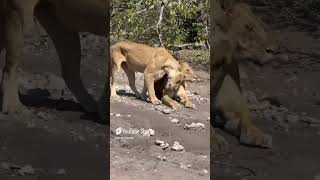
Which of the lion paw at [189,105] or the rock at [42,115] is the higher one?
the rock at [42,115]

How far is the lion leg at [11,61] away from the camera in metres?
3.91

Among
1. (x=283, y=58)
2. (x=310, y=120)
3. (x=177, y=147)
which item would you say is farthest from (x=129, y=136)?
(x=283, y=58)

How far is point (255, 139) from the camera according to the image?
4.11m

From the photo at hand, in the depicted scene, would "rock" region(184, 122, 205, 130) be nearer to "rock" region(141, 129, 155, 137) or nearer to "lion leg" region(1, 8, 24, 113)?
"rock" region(141, 129, 155, 137)

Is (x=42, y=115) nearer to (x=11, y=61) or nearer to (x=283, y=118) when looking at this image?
(x=11, y=61)

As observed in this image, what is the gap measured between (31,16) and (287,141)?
195 cm

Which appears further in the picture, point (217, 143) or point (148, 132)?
point (148, 132)

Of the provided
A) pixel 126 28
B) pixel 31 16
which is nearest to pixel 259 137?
pixel 31 16

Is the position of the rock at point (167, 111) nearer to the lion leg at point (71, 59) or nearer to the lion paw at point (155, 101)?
the lion paw at point (155, 101)

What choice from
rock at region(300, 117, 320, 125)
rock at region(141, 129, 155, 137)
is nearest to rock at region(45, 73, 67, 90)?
rock at region(141, 129, 155, 137)

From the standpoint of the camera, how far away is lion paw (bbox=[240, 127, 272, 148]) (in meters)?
4.09

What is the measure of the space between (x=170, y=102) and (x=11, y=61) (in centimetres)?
157

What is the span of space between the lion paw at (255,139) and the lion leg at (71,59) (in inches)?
42.5

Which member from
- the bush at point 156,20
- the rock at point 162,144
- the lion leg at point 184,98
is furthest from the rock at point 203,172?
the bush at point 156,20
